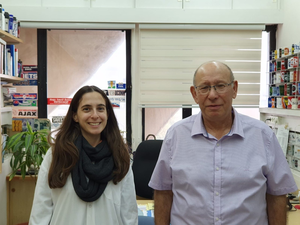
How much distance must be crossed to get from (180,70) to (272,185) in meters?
2.70

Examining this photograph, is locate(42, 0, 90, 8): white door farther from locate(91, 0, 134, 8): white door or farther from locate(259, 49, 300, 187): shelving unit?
locate(259, 49, 300, 187): shelving unit

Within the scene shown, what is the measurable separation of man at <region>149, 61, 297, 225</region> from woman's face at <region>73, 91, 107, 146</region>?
514 mm

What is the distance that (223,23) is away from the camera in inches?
153

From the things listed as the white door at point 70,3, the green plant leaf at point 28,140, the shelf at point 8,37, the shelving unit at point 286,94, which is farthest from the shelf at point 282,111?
the shelf at point 8,37

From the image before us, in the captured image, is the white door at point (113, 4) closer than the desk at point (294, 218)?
No

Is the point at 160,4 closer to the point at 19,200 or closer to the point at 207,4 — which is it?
the point at 207,4

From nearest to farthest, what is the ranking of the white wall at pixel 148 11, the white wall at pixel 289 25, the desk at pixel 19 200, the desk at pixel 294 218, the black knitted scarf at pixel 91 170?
the black knitted scarf at pixel 91 170, the desk at pixel 294 218, the desk at pixel 19 200, the white wall at pixel 289 25, the white wall at pixel 148 11

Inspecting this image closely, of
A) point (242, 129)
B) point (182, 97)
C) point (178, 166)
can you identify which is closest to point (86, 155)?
point (178, 166)

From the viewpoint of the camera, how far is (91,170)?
5.81ft

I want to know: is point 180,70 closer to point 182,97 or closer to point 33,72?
point 182,97

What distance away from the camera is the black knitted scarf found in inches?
67.8

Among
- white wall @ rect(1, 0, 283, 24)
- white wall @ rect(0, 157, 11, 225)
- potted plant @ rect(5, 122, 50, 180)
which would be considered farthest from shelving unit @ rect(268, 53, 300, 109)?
white wall @ rect(0, 157, 11, 225)

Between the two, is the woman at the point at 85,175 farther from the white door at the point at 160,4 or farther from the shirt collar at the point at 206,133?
the white door at the point at 160,4

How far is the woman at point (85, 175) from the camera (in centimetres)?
173
